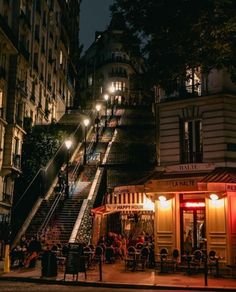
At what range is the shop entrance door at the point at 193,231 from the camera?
22.3 meters

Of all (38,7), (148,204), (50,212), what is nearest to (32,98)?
(38,7)

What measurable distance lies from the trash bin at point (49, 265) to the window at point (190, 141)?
764 centimetres

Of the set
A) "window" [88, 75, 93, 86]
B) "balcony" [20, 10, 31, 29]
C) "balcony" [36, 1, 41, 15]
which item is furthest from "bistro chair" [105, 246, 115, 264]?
"window" [88, 75, 93, 86]

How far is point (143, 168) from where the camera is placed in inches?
1419

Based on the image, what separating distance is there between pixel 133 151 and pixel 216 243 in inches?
797

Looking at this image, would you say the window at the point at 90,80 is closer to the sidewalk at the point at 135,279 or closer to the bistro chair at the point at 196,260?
the sidewalk at the point at 135,279

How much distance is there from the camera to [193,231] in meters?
22.4

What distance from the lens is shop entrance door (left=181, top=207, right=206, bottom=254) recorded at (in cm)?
2228

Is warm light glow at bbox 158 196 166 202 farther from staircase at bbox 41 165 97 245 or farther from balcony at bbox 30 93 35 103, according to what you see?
balcony at bbox 30 93 35 103

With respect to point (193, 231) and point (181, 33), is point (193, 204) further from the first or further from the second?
point (181, 33)

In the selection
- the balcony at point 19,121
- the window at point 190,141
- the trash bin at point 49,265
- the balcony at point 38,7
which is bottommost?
the trash bin at point 49,265

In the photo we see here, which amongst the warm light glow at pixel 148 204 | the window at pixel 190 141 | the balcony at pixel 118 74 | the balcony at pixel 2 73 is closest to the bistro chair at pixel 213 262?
the window at pixel 190 141

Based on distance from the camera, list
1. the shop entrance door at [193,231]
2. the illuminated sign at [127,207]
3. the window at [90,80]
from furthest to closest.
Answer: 1. the window at [90,80]
2. the illuminated sign at [127,207]
3. the shop entrance door at [193,231]

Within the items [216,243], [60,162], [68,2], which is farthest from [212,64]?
[68,2]
